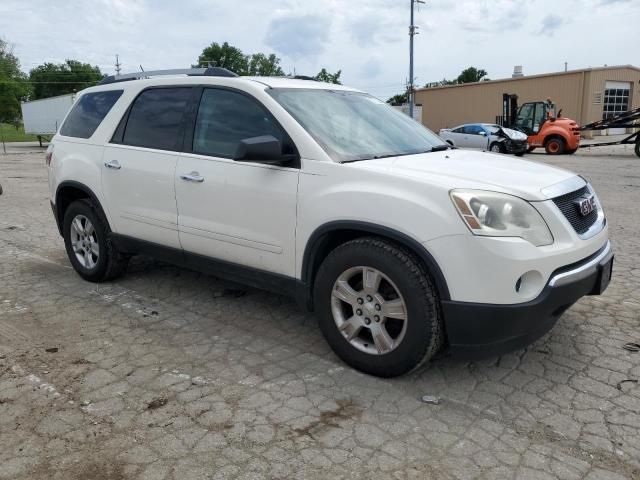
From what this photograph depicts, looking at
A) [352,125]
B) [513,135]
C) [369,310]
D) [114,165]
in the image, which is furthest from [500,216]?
[513,135]

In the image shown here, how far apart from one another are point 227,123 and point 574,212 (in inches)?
93.8

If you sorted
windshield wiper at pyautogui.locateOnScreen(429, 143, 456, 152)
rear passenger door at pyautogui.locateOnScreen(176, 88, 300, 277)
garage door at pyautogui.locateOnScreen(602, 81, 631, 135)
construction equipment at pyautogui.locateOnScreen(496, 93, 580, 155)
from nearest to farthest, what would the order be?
rear passenger door at pyautogui.locateOnScreen(176, 88, 300, 277) < windshield wiper at pyautogui.locateOnScreen(429, 143, 456, 152) < construction equipment at pyautogui.locateOnScreen(496, 93, 580, 155) < garage door at pyautogui.locateOnScreen(602, 81, 631, 135)

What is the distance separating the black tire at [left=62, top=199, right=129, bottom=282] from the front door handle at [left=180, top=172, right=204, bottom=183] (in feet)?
4.14

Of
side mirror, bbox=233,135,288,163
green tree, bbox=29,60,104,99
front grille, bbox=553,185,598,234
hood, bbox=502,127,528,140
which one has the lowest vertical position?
hood, bbox=502,127,528,140

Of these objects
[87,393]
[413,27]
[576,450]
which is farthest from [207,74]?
[413,27]

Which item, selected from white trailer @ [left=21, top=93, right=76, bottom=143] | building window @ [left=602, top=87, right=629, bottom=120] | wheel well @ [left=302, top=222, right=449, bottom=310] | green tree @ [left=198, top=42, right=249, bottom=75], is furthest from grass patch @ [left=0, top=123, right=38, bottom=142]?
wheel well @ [left=302, top=222, right=449, bottom=310]

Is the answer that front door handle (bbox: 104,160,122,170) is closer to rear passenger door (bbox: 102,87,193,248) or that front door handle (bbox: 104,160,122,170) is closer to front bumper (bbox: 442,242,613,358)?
rear passenger door (bbox: 102,87,193,248)

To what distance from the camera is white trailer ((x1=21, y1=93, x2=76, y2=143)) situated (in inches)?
1156

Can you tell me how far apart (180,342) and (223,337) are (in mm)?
302

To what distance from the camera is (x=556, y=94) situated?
3703 cm

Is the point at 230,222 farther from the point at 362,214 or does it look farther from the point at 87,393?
the point at 87,393

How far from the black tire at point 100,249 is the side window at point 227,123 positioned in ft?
4.81

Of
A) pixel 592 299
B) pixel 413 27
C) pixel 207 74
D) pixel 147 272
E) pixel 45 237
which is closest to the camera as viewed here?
pixel 207 74

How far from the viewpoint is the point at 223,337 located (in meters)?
4.02
